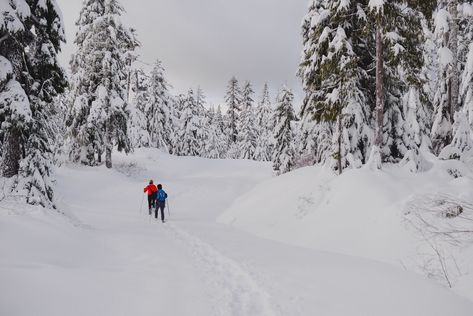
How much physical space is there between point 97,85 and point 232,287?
966 inches

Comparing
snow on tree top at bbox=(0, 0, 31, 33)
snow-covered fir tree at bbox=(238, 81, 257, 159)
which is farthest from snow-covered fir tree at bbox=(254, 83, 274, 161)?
snow on tree top at bbox=(0, 0, 31, 33)

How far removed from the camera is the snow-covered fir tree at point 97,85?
26984mm

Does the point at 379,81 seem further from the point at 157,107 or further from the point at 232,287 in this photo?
the point at 157,107

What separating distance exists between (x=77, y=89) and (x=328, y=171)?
19673mm

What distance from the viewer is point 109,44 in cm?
2738

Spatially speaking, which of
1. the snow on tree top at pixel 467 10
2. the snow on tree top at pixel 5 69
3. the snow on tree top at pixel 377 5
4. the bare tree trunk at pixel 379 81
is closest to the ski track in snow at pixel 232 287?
the snow on tree top at pixel 5 69

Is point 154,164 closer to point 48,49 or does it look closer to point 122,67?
point 122,67

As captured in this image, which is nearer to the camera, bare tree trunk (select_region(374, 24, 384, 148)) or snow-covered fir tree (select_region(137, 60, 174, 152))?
bare tree trunk (select_region(374, 24, 384, 148))

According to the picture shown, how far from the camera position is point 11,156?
11586 millimetres

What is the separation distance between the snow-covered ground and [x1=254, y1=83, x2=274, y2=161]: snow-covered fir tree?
44551mm

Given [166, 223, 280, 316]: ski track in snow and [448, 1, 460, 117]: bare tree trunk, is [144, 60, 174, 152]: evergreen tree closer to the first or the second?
[448, 1, 460, 117]: bare tree trunk

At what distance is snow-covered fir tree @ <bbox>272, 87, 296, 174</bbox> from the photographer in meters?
34.3

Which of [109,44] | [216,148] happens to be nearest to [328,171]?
[109,44]

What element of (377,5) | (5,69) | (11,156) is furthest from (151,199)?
(377,5)
